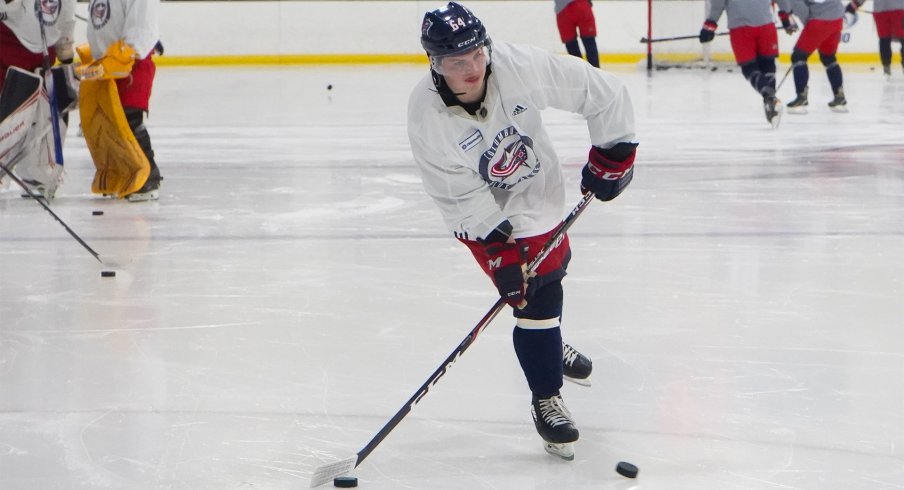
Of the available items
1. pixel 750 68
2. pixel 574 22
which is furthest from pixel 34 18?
pixel 574 22

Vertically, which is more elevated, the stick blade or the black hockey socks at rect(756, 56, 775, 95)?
the stick blade

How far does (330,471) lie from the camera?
79.6 inches

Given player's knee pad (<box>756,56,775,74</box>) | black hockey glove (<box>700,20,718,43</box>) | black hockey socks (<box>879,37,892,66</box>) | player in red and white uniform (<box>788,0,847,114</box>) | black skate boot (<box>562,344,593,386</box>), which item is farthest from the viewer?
black hockey socks (<box>879,37,892,66</box>)

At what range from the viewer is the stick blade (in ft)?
6.61

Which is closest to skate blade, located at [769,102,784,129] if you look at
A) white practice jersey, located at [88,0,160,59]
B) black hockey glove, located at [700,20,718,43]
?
black hockey glove, located at [700,20,718,43]

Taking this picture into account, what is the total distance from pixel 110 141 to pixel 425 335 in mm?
2405

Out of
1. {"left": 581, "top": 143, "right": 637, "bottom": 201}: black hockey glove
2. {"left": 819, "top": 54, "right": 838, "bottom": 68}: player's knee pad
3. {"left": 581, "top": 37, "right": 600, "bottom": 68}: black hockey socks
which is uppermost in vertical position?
{"left": 581, "top": 143, "right": 637, "bottom": 201}: black hockey glove

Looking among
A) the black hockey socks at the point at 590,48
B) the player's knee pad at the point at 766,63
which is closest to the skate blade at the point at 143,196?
the player's knee pad at the point at 766,63

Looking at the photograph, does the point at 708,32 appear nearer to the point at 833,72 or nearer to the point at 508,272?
the point at 833,72

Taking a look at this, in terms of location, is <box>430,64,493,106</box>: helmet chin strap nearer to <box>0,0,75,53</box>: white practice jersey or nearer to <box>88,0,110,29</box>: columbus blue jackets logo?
<box>88,0,110,29</box>: columbus blue jackets logo

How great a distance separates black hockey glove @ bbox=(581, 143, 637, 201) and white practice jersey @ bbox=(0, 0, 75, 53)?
10.2 feet

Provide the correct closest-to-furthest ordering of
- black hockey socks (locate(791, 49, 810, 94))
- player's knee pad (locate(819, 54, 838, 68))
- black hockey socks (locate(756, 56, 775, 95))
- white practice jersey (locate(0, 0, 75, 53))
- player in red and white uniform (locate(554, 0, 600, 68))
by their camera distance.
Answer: white practice jersey (locate(0, 0, 75, 53)) → black hockey socks (locate(756, 56, 775, 95)) → black hockey socks (locate(791, 49, 810, 94)) → player's knee pad (locate(819, 54, 838, 68)) → player in red and white uniform (locate(554, 0, 600, 68))

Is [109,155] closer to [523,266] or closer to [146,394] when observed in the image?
[146,394]

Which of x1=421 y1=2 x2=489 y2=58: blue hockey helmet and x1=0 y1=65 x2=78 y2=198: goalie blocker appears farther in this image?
x1=0 y1=65 x2=78 y2=198: goalie blocker
